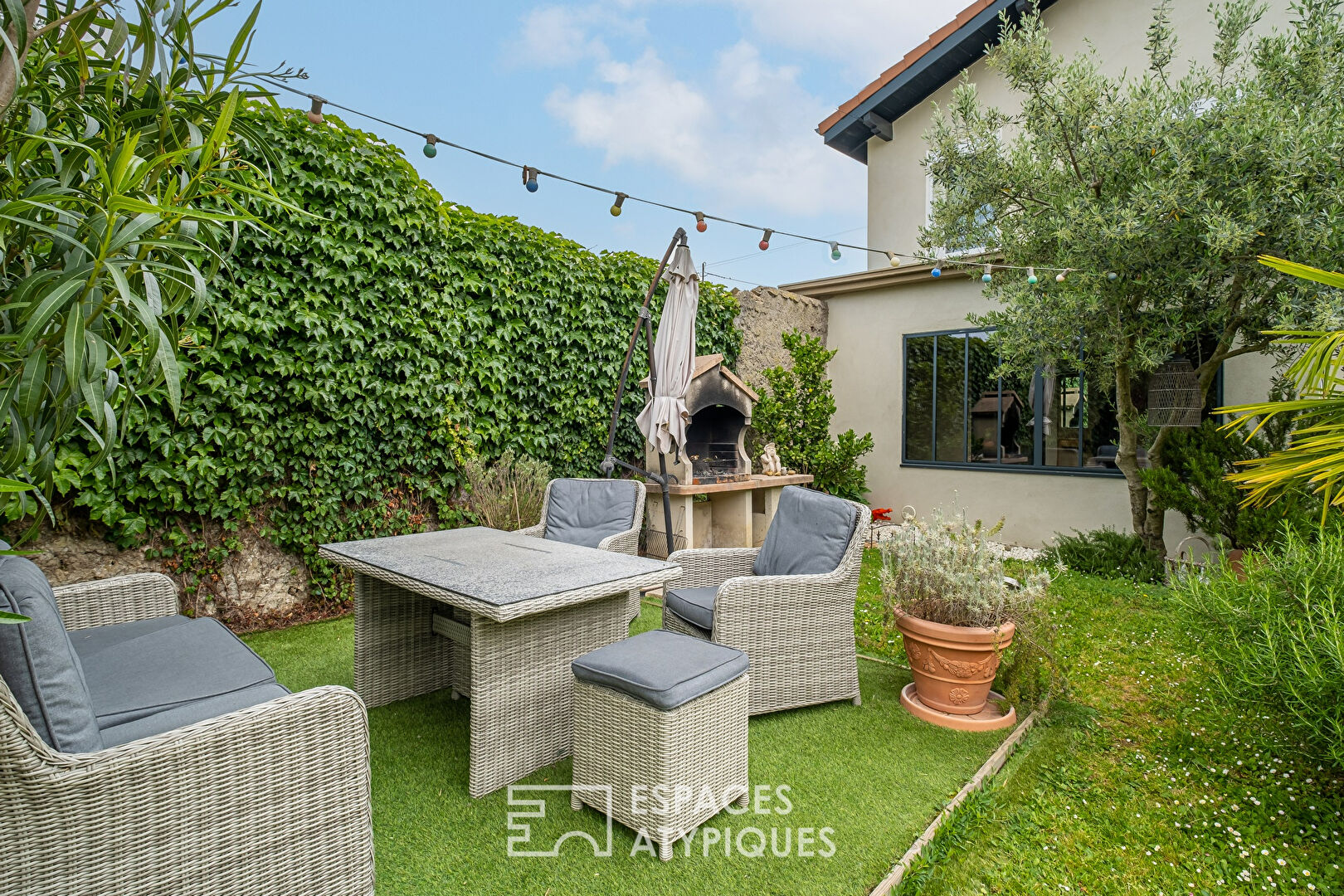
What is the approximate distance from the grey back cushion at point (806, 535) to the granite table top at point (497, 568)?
2.62 feet

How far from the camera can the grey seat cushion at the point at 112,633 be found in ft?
7.28

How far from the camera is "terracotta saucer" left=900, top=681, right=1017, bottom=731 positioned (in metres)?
2.86

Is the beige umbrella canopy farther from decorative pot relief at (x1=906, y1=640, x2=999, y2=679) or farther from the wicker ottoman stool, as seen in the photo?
the wicker ottoman stool

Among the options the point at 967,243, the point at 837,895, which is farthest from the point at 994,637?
the point at 967,243

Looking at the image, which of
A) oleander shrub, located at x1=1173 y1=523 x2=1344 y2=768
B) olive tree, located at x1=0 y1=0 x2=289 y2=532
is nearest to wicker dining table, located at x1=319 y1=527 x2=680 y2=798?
olive tree, located at x1=0 y1=0 x2=289 y2=532

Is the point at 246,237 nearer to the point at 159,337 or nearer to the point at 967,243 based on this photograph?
the point at 159,337

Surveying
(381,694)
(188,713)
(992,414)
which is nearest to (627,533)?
(381,694)

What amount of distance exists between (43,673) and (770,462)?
5771 mm

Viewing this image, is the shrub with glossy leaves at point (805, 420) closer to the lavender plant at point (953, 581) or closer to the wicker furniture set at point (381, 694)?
the wicker furniture set at point (381, 694)

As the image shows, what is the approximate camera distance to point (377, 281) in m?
4.50

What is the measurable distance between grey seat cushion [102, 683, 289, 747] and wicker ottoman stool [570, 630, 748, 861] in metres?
0.90

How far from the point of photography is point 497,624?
7.55 feet

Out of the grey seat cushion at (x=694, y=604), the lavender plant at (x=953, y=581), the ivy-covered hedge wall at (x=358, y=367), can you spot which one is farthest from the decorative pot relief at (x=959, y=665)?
the ivy-covered hedge wall at (x=358, y=367)

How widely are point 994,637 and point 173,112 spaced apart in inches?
131
